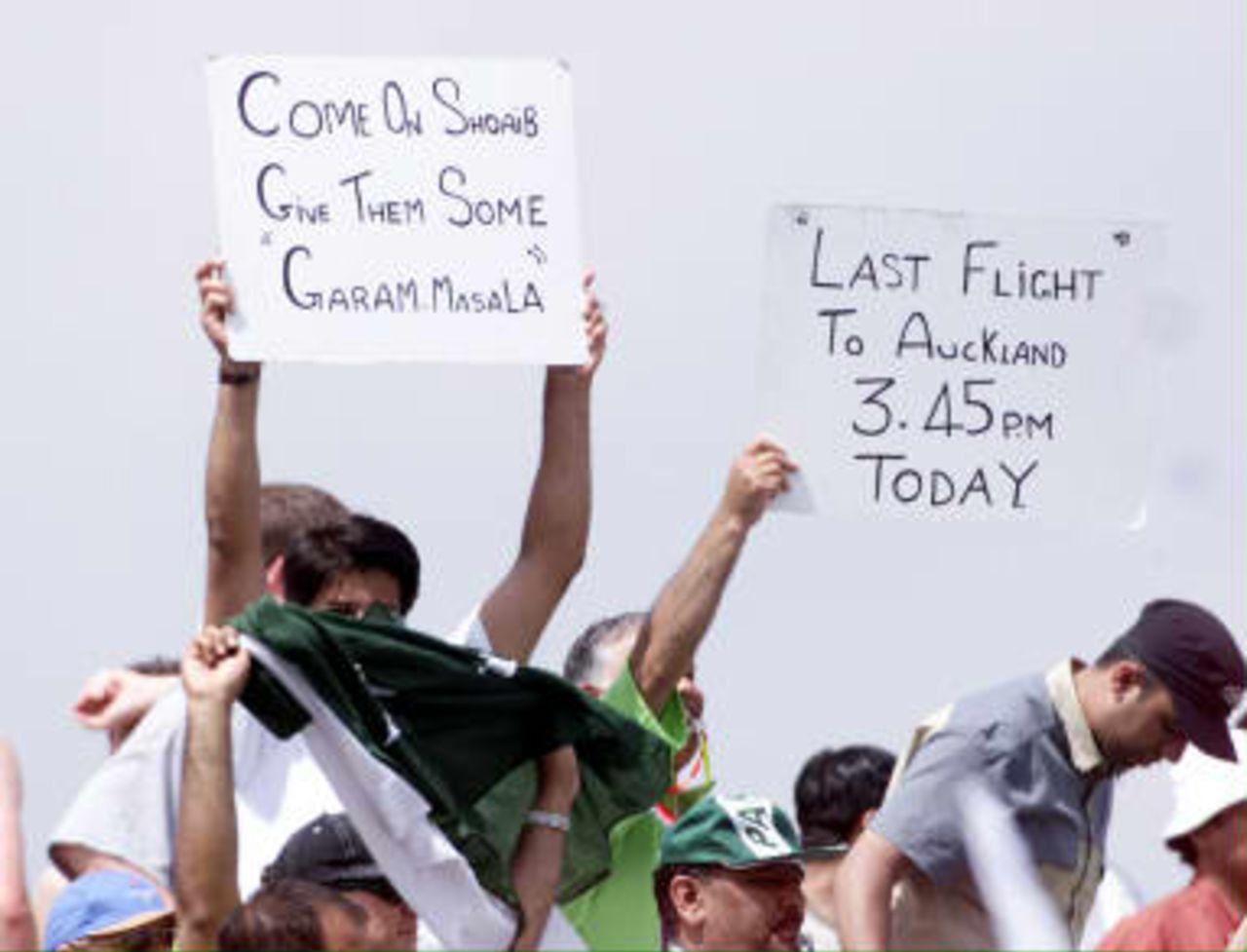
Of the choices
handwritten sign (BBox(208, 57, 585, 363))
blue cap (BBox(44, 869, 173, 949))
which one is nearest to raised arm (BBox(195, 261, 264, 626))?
handwritten sign (BBox(208, 57, 585, 363))

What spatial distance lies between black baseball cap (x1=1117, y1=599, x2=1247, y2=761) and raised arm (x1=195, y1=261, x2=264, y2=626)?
6.37 feet

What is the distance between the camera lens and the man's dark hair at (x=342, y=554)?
32.2ft

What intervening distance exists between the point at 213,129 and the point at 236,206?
188 millimetres

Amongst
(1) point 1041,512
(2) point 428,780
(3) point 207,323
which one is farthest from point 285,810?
(1) point 1041,512

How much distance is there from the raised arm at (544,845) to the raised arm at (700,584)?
Result: 2.09 feet

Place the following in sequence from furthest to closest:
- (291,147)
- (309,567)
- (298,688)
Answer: (291,147) → (309,567) → (298,688)

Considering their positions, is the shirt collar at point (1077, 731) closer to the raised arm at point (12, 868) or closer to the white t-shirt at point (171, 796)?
the white t-shirt at point (171, 796)

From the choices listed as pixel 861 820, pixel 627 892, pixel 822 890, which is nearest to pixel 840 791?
pixel 861 820

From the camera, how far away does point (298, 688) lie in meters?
9.17

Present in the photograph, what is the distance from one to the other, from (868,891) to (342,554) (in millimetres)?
1350

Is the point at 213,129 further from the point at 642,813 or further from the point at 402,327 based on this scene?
the point at 642,813

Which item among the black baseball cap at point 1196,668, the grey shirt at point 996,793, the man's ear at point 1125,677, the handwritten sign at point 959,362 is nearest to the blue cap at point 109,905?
the grey shirt at point 996,793

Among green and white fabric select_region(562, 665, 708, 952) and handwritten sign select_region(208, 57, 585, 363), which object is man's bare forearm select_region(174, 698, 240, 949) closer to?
green and white fabric select_region(562, 665, 708, 952)

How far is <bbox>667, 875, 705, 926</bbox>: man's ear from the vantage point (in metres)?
10.4
